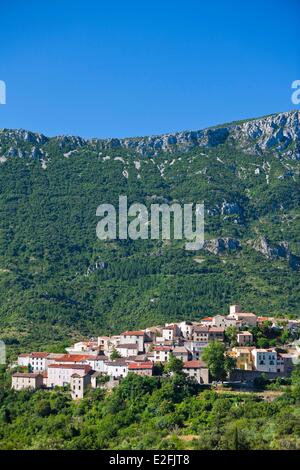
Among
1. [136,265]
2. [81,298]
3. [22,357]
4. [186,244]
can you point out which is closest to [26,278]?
[81,298]

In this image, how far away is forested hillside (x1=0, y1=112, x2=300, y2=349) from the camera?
11906 cm

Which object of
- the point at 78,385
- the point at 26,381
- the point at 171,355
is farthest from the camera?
the point at 26,381

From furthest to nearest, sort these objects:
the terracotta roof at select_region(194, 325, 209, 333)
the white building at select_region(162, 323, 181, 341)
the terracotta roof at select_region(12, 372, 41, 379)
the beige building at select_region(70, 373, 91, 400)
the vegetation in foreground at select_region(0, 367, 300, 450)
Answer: the white building at select_region(162, 323, 181, 341), the terracotta roof at select_region(194, 325, 209, 333), the terracotta roof at select_region(12, 372, 41, 379), the beige building at select_region(70, 373, 91, 400), the vegetation in foreground at select_region(0, 367, 300, 450)

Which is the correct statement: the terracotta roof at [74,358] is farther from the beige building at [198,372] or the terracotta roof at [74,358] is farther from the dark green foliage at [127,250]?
the dark green foliage at [127,250]

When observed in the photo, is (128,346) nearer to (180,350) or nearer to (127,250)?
(180,350)

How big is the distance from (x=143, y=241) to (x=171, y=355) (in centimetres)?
9302

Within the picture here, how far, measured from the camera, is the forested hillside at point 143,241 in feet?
391

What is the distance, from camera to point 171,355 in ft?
205

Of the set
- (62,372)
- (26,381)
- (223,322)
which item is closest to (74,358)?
(62,372)

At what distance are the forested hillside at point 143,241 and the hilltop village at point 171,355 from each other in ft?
69.3

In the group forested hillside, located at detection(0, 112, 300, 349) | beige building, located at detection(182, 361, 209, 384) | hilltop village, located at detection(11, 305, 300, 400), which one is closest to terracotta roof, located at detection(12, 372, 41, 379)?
hilltop village, located at detection(11, 305, 300, 400)

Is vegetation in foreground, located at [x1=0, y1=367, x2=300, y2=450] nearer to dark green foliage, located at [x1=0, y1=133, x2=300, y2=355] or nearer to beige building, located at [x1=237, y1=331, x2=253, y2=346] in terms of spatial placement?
beige building, located at [x1=237, y1=331, x2=253, y2=346]

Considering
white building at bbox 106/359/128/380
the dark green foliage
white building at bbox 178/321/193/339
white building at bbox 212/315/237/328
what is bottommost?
white building at bbox 106/359/128/380

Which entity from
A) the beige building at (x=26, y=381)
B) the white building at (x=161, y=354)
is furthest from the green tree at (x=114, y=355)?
the beige building at (x=26, y=381)
